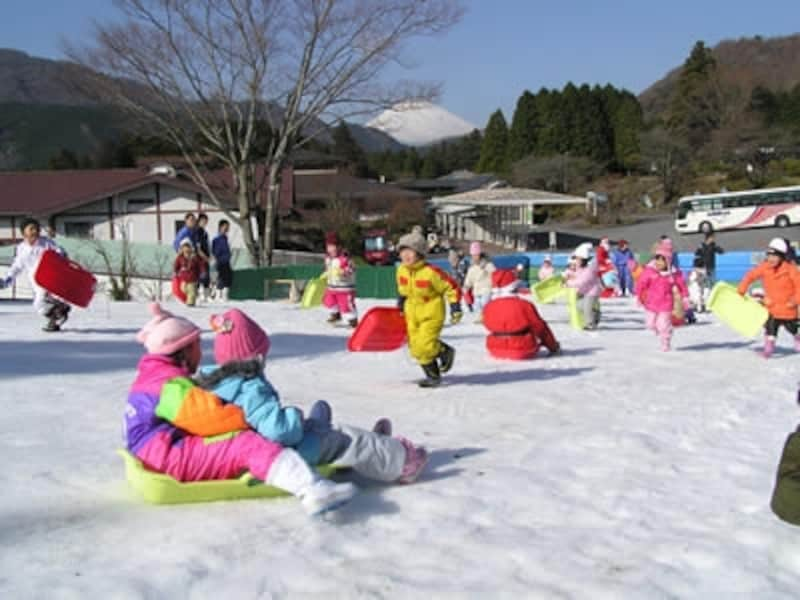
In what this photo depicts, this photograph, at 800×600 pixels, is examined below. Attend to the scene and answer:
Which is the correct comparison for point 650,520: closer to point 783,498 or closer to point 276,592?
point 783,498

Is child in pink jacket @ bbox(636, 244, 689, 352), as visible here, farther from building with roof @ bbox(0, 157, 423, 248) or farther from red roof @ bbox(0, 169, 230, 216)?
red roof @ bbox(0, 169, 230, 216)

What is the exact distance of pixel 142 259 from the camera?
27.4 metres

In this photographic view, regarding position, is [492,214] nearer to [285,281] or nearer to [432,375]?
[285,281]

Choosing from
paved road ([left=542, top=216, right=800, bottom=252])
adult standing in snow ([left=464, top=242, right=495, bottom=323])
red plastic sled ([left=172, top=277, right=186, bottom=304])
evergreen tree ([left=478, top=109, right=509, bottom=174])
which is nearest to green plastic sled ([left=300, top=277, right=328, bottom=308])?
red plastic sled ([left=172, top=277, right=186, bottom=304])

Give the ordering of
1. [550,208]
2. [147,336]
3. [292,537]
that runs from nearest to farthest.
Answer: [292,537]
[147,336]
[550,208]

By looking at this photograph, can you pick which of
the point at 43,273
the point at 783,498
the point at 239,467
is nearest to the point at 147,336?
the point at 239,467

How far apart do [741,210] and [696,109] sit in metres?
25.4

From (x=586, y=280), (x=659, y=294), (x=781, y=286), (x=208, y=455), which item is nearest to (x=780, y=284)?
(x=781, y=286)

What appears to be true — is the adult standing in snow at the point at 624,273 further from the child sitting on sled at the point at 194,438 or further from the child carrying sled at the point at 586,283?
the child sitting on sled at the point at 194,438

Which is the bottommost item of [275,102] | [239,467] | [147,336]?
[239,467]

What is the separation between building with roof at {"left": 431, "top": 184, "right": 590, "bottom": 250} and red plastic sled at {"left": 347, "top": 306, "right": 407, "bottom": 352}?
151 feet

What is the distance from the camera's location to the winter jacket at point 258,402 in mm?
4418

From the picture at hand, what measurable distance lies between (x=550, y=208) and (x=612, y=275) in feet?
155

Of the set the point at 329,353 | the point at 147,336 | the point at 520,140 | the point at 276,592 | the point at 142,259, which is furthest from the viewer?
the point at 520,140
